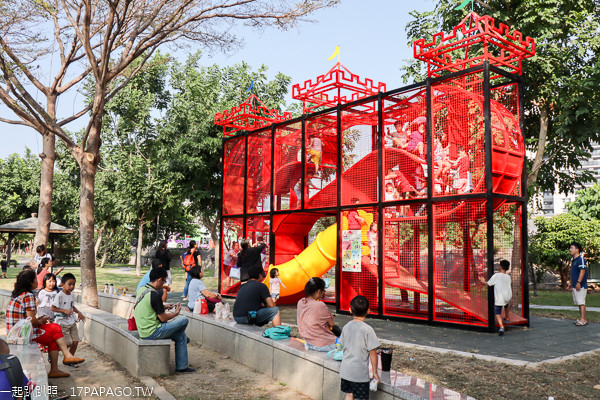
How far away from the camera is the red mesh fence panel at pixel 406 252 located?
10672 millimetres

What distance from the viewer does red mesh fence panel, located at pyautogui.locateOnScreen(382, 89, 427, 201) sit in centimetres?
1075

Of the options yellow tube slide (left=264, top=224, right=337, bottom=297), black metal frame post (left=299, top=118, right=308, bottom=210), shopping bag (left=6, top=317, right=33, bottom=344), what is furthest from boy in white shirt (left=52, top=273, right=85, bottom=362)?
black metal frame post (left=299, top=118, right=308, bottom=210)

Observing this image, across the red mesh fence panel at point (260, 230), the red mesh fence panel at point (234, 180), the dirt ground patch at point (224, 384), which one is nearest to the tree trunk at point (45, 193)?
the red mesh fence panel at point (234, 180)

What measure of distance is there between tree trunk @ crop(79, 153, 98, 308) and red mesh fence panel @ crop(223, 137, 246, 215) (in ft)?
15.4

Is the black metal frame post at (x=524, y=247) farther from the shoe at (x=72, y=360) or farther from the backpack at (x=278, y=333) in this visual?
the shoe at (x=72, y=360)

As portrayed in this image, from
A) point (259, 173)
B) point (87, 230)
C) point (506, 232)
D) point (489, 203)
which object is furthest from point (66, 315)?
point (506, 232)

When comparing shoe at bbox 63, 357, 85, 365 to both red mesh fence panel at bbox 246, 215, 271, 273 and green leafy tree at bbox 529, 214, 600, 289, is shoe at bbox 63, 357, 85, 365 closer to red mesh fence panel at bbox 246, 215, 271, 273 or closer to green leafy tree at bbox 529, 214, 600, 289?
red mesh fence panel at bbox 246, 215, 271, 273

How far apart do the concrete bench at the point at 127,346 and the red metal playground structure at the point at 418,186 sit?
5609 millimetres

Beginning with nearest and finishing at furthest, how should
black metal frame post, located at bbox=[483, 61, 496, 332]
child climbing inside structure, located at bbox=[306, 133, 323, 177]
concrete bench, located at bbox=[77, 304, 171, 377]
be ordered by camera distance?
concrete bench, located at bbox=[77, 304, 171, 377], black metal frame post, located at bbox=[483, 61, 496, 332], child climbing inside structure, located at bbox=[306, 133, 323, 177]

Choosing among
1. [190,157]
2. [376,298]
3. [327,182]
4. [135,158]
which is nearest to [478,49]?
[327,182]

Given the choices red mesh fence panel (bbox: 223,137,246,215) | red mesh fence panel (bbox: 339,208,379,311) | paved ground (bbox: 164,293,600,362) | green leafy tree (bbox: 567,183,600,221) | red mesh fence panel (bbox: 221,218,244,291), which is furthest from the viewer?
green leafy tree (bbox: 567,183,600,221)

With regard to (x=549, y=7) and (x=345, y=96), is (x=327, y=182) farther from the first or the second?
(x=549, y=7)

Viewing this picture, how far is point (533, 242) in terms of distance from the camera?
938 inches

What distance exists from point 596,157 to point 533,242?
Result: 351 feet
